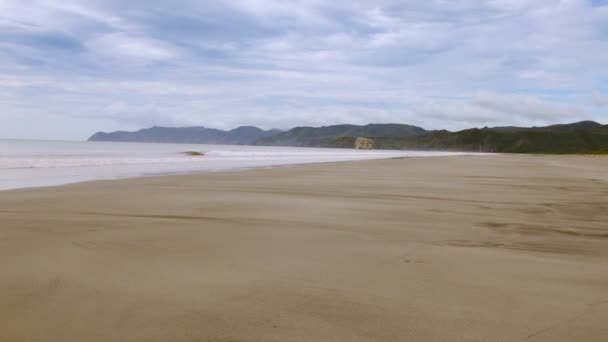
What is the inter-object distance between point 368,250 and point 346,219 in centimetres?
162

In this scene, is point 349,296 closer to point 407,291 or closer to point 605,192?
point 407,291

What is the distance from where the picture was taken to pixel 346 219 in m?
5.32

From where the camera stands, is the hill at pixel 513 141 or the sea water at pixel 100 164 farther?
the hill at pixel 513 141

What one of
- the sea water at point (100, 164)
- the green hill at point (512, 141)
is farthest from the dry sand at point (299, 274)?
the green hill at point (512, 141)

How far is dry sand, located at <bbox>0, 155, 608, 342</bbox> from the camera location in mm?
2123

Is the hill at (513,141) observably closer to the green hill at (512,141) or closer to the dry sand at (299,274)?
the green hill at (512,141)

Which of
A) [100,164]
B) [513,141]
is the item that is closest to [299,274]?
[100,164]

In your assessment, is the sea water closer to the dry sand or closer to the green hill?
the dry sand

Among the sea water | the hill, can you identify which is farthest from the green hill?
the sea water

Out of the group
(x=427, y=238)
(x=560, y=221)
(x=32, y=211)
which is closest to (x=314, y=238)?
(x=427, y=238)

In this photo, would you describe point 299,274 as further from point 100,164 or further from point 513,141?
point 513,141

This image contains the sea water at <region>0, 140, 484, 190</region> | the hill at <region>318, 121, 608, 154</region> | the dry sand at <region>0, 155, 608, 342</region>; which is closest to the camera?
the dry sand at <region>0, 155, 608, 342</region>

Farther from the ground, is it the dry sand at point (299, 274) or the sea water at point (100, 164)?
the dry sand at point (299, 274)

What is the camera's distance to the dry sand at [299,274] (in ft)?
6.97
